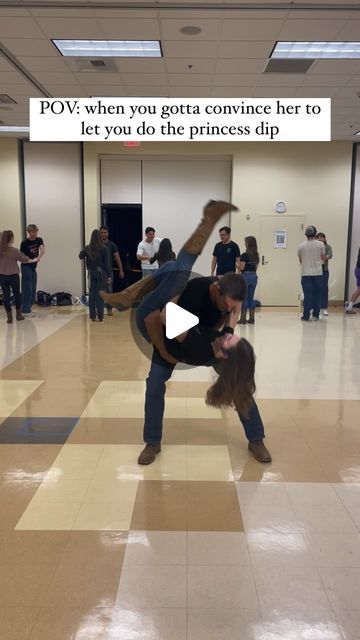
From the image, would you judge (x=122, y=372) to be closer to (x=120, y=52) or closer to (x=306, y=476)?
(x=306, y=476)

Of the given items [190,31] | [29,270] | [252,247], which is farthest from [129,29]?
[29,270]

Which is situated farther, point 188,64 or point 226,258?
point 226,258

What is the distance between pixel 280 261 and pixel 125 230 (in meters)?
3.65

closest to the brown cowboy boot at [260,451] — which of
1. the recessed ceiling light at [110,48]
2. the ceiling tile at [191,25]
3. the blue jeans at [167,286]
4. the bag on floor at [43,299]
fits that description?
the blue jeans at [167,286]

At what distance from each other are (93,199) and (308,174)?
15.4ft

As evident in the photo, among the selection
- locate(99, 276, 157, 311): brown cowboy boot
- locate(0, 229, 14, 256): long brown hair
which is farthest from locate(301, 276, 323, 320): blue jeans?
locate(99, 276, 157, 311): brown cowboy boot

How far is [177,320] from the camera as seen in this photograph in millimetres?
1913

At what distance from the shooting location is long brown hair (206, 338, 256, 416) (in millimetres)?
1673

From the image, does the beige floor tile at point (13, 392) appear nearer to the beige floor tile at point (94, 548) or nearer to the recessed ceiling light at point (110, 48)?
the beige floor tile at point (94, 548)

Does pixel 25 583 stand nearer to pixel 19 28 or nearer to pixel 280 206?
pixel 19 28

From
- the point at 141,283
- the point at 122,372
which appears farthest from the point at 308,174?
the point at 141,283

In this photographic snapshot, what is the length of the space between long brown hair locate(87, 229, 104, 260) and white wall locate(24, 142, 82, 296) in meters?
3.18

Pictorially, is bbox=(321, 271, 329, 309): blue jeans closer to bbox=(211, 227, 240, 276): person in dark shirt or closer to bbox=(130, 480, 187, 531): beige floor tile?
bbox=(211, 227, 240, 276): person in dark shirt

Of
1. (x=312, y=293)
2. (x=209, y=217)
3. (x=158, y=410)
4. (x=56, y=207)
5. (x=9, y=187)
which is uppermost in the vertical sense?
(x=9, y=187)
